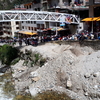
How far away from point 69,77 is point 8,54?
16247 millimetres

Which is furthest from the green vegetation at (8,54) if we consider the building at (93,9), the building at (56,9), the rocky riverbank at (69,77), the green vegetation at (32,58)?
the building at (93,9)

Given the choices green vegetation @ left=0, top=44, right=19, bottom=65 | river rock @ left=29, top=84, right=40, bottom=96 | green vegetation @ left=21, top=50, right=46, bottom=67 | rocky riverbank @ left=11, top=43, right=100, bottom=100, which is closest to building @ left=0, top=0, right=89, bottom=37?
green vegetation @ left=21, top=50, right=46, bottom=67

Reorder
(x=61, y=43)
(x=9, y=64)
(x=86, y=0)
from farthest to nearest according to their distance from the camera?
(x=86, y=0) → (x=9, y=64) → (x=61, y=43)

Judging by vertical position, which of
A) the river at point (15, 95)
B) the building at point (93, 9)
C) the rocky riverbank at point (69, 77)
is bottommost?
the river at point (15, 95)

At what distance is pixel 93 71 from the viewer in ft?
63.8

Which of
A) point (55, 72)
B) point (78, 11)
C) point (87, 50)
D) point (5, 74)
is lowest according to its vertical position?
point (5, 74)

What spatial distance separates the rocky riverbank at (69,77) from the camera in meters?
18.1

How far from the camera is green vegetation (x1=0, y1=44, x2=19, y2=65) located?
3228 cm

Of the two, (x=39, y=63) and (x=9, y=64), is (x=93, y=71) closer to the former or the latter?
(x=39, y=63)

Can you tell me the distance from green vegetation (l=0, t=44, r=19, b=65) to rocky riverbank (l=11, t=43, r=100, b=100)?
6.73 metres

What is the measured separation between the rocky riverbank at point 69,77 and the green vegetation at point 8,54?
673cm

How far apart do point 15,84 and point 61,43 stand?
1098 centimetres

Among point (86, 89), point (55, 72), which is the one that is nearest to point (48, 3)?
point (55, 72)

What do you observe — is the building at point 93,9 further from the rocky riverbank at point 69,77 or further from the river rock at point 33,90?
the river rock at point 33,90
